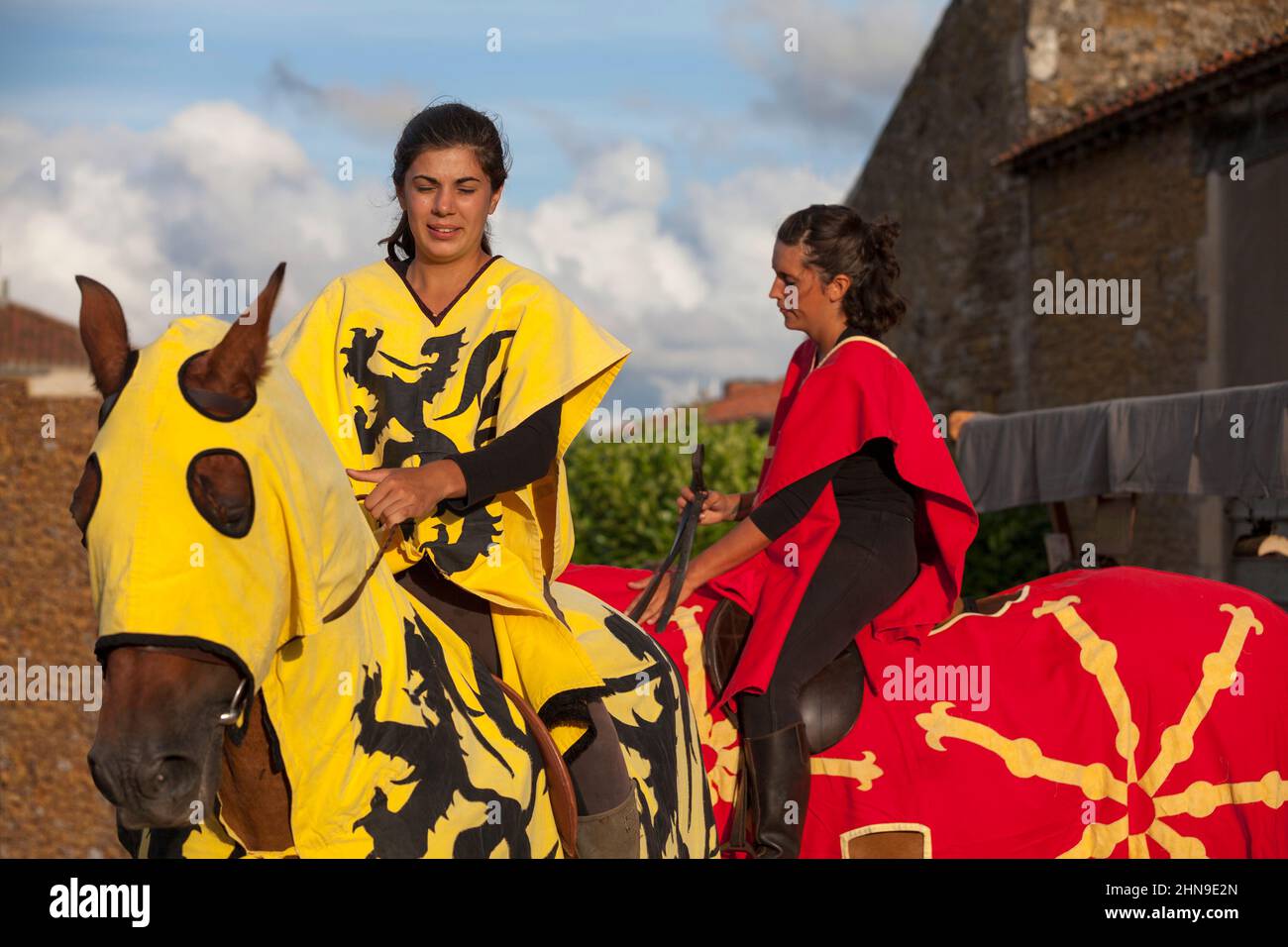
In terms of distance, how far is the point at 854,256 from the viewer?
4480 mm

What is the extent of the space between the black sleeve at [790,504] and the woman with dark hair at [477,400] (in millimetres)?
1256

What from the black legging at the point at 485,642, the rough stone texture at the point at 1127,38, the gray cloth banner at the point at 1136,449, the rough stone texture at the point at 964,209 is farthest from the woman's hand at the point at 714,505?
the rough stone texture at the point at 1127,38

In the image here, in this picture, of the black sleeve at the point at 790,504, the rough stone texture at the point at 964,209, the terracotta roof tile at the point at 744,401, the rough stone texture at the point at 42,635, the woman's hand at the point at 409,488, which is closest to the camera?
the woman's hand at the point at 409,488

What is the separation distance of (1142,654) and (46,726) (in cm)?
824

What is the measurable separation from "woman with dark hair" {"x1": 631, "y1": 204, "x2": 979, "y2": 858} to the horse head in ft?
7.03

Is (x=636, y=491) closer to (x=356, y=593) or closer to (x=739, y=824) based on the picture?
(x=739, y=824)

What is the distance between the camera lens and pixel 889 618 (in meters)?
4.37

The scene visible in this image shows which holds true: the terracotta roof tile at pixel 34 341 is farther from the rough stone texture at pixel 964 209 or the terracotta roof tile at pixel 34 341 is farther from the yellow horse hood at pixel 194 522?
the yellow horse hood at pixel 194 522

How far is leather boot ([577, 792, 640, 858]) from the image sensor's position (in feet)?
9.72

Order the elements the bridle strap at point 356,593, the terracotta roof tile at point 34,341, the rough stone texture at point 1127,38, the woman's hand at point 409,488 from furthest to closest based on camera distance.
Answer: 1. the terracotta roof tile at point 34,341
2. the rough stone texture at point 1127,38
3. the woman's hand at point 409,488
4. the bridle strap at point 356,593

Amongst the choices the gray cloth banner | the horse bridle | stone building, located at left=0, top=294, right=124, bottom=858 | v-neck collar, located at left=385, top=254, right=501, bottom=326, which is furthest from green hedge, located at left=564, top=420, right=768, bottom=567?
v-neck collar, located at left=385, top=254, right=501, bottom=326

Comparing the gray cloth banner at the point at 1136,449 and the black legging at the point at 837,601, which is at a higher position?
the gray cloth banner at the point at 1136,449

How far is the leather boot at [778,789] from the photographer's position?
405 cm
